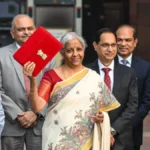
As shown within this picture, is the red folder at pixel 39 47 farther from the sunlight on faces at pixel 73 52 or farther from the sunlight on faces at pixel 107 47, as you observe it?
the sunlight on faces at pixel 107 47

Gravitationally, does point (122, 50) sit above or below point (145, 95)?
above

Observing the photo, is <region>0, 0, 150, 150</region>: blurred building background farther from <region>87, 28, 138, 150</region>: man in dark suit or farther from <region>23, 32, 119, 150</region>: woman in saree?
<region>23, 32, 119, 150</region>: woman in saree

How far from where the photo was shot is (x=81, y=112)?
473 cm

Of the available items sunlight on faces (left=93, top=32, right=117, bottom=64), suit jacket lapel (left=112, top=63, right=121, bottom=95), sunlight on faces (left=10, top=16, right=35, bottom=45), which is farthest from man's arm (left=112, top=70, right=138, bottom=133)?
sunlight on faces (left=10, top=16, right=35, bottom=45)

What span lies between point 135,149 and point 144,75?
71 centimetres

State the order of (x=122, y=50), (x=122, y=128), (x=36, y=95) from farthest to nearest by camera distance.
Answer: (x=122, y=50) < (x=122, y=128) < (x=36, y=95)

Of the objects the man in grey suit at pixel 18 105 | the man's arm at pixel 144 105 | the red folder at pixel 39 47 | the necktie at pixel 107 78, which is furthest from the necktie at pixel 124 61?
the red folder at pixel 39 47

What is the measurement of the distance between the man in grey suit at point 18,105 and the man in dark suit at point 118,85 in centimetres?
60

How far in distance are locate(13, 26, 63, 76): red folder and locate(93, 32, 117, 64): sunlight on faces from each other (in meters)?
0.63

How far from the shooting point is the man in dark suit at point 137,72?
231 inches

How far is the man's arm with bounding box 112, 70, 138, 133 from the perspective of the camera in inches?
207

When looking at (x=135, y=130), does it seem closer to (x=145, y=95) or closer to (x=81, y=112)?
(x=145, y=95)

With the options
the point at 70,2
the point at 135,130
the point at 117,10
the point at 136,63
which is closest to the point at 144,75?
the point at 136,63

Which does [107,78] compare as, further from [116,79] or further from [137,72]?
[137,72]
